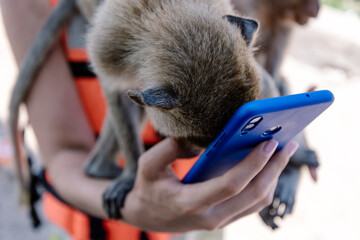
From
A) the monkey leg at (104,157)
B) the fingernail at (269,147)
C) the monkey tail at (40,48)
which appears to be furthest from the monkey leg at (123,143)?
the fingernail at (269,147)

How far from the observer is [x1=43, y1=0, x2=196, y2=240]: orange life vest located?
1492mm

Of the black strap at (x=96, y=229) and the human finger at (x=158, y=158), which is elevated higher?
the human finger at (x=158, y=158)

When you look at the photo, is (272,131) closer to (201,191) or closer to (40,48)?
(201,191)

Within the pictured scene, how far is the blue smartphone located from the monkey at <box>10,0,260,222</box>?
0.07m

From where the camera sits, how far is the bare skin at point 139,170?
0.77 m

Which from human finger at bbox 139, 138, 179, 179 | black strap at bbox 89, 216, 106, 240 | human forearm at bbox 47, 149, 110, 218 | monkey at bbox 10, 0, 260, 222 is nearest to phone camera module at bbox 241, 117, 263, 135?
monkey at bbox 10, 0, 260, 222

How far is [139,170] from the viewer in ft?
3.09

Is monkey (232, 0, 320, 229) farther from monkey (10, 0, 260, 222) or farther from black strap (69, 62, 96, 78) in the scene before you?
black strap (69, 62, 96, 78)

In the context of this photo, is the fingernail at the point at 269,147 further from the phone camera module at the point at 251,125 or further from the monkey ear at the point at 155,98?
the monkey ear at the point at 155,98

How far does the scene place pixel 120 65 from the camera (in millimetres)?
1069

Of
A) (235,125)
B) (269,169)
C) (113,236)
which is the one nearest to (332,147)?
(113,236)

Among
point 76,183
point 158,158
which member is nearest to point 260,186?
point 158,158

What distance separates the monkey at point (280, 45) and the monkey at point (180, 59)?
0.87 feet

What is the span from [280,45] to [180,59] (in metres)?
1.26
